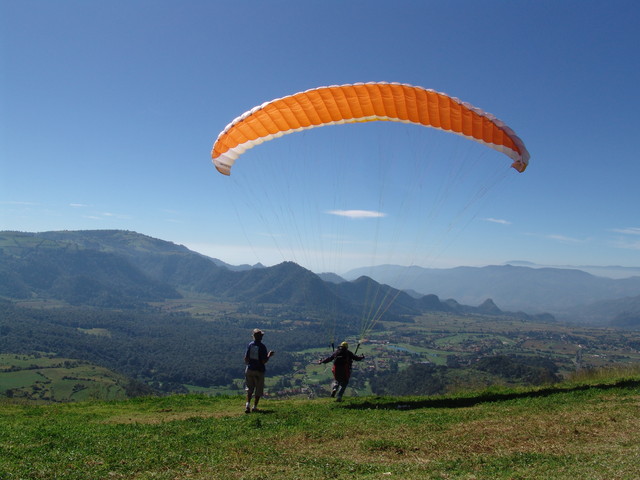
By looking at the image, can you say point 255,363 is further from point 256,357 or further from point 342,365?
point 342,365

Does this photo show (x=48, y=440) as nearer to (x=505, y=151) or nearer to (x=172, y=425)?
(x=172, y=425)

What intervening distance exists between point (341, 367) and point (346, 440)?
4753 millimetres

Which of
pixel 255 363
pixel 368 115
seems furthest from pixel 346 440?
pixel 368 115

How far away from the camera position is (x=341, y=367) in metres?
12.8

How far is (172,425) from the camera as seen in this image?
31.4 feet

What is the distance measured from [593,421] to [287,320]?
184492 millimetres

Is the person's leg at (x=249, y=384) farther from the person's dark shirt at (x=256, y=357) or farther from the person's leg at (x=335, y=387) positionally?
the person's leg at (x=335, y=387)

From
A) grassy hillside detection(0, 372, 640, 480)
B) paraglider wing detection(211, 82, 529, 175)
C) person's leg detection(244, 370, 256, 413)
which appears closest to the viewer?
grassy hillside detection(0, 372, 640, 480)

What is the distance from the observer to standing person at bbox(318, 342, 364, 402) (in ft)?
41.8

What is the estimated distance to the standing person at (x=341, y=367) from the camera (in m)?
12.7

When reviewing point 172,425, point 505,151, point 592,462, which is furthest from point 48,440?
point 505,151

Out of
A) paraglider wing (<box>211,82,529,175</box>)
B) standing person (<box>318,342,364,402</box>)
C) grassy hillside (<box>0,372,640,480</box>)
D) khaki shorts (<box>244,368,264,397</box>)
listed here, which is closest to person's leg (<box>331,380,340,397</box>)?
standing person (<box>318,342,364,402</box>)

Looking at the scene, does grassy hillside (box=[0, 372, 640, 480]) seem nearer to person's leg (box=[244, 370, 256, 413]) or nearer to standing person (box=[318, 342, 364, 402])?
person's leg (box=[244, 370, 256, 413])

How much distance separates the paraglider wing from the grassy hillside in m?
7.30
